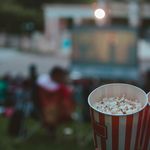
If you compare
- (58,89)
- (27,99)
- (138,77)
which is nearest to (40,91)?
(58,89)

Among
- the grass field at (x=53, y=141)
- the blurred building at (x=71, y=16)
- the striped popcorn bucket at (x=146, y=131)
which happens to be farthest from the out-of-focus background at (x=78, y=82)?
the blurred building at (x=71, y=16)

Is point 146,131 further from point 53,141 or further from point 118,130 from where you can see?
point 53,141

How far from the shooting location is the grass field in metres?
7.02

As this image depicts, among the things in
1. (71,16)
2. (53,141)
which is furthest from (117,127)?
(71,16)

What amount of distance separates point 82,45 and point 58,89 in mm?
2818

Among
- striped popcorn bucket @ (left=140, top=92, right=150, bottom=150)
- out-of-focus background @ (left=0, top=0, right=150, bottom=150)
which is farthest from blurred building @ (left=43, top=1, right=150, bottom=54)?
striped popcorn bucket @ (left=140, top=92, right=150, bottom=150)

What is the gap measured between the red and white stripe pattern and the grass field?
4984mm

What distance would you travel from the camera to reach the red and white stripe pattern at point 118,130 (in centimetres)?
168

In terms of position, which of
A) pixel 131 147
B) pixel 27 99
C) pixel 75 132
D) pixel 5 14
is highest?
pixel 131 147

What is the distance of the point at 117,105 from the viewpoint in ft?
5.78

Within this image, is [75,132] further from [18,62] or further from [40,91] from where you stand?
[18,62]

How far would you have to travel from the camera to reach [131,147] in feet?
5.71

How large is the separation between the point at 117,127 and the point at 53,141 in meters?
5.76

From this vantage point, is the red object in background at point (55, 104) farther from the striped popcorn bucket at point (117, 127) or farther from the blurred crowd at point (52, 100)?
the striped popcorn bucket at point (117, 127)
